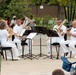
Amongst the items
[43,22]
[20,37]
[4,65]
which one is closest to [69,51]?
[20,37]

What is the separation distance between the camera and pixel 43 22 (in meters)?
36.5

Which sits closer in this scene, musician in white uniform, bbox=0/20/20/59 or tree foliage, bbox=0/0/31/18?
musician in white uniform, bbox=0/20/20/59

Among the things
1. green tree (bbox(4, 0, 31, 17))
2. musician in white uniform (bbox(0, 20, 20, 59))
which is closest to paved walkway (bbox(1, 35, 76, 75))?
musician in white uniform (bbox(0, 20, 20, 59))

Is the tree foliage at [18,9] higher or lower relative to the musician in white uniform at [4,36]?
lower

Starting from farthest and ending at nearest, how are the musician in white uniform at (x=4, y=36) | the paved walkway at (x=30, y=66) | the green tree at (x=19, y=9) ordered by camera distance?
the green tree at (x=19, y=9) < the musician in white uniform at (x=4, y=36) < the paved walkway at (x=30, y=66)

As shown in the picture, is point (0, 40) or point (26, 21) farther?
point (26, 21)

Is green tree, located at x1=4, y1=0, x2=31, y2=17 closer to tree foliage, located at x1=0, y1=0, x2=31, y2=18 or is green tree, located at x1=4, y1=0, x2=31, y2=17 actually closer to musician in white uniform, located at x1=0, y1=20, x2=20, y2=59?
tree foliage, located at x1=0, y1=0, x2=31, y2=18

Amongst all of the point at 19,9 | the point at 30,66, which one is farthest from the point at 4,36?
the point at 19,9

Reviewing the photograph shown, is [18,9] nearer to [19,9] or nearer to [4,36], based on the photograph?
[19,9]

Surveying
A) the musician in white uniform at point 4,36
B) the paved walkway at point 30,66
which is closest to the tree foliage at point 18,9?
the paved walkway at point 30,66

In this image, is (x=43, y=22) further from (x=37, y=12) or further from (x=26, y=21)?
(x=26, y=21)

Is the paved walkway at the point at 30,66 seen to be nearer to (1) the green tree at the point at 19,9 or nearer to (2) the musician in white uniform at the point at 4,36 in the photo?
(2) the musician in white uniform at the point at 4,36

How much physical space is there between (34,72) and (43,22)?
24582 mm

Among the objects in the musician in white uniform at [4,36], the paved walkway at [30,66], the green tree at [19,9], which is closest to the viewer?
the paved walkway at [30,66]
